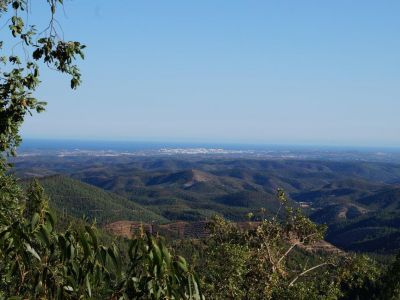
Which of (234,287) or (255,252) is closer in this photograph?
(234,287)

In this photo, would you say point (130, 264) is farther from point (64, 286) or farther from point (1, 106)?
point (1, 106)

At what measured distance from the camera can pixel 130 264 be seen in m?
7.16

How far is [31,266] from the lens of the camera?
731 cm

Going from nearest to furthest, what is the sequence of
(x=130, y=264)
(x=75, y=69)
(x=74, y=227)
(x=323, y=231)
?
1. (x=130, y=264)
2. (x=74, y=227)
3. (x=75, y=69)
4. (x=323, y=231)

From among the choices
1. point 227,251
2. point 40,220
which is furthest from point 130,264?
point 227,251

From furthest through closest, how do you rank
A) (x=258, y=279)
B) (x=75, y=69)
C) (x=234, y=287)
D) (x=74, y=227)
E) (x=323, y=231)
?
(x=323, y=231) < (x=258, y=279) < (x=234, y=287) < (x=75, y=69) < (x=74, y=227)

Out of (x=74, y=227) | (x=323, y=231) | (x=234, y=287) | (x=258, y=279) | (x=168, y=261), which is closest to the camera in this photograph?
(x=168, y=261)

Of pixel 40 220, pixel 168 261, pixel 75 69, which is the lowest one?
pixel 168 261

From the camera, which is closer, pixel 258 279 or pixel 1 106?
pixel 1 106

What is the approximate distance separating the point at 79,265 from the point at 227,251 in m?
19.0

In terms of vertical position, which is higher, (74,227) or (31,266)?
(74,227)

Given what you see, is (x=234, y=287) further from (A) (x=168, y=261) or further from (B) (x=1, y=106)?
(A) (x=168, y=261)

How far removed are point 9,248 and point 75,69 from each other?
439 cm

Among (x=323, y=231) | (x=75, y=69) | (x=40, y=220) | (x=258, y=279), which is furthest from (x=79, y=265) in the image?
(x=323, y=231)
